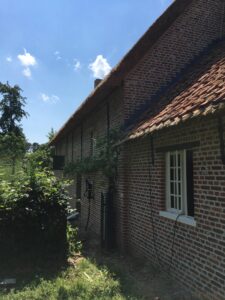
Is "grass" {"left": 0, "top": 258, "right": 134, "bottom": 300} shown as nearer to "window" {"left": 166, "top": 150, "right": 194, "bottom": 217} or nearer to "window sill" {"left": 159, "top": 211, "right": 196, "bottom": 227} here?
"window sill" {"left": 159, "top": 211, "right": 196, "bottom": 227}

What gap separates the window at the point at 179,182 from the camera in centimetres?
657

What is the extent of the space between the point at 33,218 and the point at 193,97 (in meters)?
4.26

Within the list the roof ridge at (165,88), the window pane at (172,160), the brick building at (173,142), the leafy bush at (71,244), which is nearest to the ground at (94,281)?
the leafy bush at (71,244)

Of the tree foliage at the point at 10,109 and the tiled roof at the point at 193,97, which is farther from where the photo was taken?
the tree foliage at the point at 10,109

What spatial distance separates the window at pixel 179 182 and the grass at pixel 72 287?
185cm

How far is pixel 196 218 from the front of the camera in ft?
19.9

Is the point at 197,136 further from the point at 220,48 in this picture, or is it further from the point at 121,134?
the point at 220,48

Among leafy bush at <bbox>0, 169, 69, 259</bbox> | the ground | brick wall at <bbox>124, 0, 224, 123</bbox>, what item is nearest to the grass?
the ground

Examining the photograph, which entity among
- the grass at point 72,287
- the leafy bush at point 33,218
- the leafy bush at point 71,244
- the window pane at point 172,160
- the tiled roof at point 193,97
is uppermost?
the tiled roof at point 193,97

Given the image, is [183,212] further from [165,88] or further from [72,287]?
[165,88]

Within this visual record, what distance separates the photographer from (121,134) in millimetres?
8961

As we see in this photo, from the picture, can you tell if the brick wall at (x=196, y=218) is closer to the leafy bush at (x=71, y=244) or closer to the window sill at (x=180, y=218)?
the window sill at (x=180, y=218)

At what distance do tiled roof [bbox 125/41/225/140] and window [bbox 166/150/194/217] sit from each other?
789mm

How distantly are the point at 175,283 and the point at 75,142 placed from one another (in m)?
11.3
